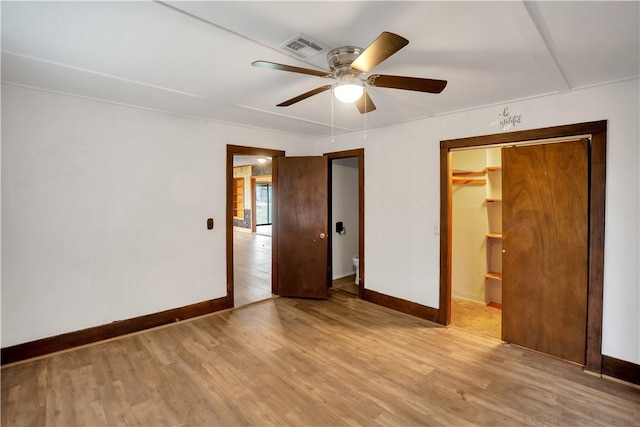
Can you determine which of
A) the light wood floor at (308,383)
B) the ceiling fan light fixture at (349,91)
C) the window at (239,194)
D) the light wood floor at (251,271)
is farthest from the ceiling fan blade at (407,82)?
the window at (239,194)

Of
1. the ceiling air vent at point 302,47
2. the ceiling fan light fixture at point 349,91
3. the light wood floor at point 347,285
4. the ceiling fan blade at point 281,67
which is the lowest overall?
the light wood floor at point 347,285

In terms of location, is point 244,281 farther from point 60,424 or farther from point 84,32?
point 84,32

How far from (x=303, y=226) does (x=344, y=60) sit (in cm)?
284

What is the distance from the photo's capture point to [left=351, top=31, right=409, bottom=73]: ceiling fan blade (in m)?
1.35

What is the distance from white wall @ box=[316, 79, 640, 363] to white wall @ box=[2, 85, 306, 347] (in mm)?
2003

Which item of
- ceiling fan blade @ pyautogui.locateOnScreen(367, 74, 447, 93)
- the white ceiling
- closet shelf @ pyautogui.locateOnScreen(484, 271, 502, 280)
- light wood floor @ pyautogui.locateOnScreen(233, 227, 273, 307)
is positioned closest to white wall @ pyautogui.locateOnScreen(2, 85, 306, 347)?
the white ceiling

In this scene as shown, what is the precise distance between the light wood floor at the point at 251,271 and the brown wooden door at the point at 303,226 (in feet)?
1.50

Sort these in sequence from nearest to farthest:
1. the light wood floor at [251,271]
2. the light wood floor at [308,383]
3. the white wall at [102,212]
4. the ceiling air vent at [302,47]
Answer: the ceiling air vent at [302,47]
the light wood floor at [308,383]
the white wall at [102,212]
the light wood floor at [251,271]

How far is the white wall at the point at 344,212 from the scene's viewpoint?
5203 mm

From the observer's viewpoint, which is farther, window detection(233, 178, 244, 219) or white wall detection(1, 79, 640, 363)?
window detection(233, 178, 244, 219)

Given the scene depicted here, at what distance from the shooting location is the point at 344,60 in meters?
1.89

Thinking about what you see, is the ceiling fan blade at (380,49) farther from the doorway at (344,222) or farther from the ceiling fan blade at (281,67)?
the doorway at (344,222)

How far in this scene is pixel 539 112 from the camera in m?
2.84

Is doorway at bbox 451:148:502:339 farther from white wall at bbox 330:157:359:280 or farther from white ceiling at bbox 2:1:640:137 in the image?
white wall at bbox 330:157:359:280
